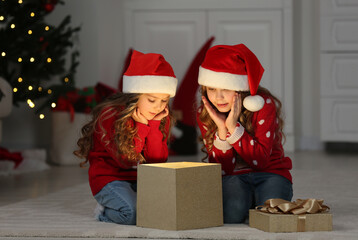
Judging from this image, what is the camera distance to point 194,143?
3.85 meters

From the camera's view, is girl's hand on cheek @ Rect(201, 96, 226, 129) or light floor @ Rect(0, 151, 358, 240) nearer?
girl's hand on cheek @ Rect(201, 96, 226, 129)

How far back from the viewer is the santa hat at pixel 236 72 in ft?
5.68

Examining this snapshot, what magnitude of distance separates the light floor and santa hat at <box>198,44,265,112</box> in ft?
1.92

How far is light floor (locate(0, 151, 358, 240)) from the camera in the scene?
94.7 inches

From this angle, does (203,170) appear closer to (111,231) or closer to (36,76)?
(111,231)

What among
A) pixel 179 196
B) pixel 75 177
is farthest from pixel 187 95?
pixel 179 196

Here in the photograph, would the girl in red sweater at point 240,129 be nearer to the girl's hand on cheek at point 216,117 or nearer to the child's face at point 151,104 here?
the girl's hand on cheek at point 216,117

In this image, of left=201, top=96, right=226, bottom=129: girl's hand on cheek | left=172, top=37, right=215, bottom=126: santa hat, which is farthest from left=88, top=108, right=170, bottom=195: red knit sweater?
left=172, top=37, right=215, bottom=126: santa hat

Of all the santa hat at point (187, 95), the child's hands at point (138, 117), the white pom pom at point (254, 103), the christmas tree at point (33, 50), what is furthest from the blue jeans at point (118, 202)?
the santa hat at point (187, 95)

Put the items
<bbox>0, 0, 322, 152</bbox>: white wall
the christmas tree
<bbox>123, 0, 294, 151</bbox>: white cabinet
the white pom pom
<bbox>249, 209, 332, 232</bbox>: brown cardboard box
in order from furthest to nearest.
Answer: <bbox>123, 0, 294, 151</bbox>: white cabinet < <bbox>0, 0, 322, 152</bbox>: white wall < the christmas tree < the white pom pom < <bbox>249, 209, 332, 232</bbox>: brown cardboard box

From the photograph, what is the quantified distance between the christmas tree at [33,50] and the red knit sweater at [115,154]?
50.8 inches

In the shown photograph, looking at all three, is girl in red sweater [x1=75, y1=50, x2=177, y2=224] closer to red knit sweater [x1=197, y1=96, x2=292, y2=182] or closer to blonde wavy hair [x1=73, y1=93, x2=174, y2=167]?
blonde wavy hair [x1=73, y1=93, x2=174, y2=167]

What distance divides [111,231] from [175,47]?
8.56 ft

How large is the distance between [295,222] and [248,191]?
0.92 ft
